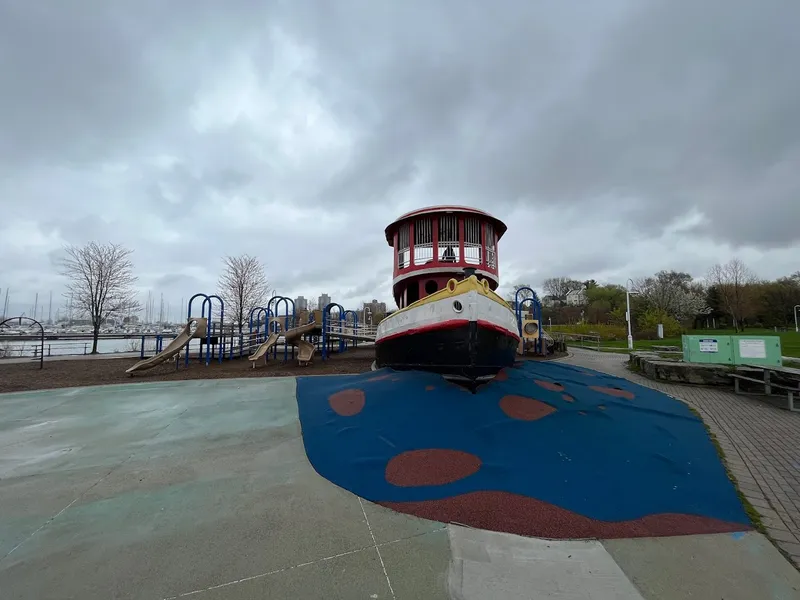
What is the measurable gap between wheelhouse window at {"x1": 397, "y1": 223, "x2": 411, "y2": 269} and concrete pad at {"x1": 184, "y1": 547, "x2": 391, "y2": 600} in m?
9.02

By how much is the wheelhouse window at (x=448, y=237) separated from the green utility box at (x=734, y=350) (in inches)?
363

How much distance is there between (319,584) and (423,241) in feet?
31.1

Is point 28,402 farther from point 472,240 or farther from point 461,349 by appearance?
point 472,240

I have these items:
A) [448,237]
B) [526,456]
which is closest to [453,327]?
[526,456]

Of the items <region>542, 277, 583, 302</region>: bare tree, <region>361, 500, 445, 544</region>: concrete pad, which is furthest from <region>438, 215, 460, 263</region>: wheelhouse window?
<region>542, 277, 583, 302</region>: bare tree

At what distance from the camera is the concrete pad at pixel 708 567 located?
250 centimetres

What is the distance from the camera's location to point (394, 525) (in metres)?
3.32

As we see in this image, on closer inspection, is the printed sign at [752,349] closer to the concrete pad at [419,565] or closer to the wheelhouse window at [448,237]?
the wheelhouse window at [448,237]

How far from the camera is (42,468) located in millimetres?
4641

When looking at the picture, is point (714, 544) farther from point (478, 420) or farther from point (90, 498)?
point (90, 498)

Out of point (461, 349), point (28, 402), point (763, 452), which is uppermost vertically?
point (461, 349)

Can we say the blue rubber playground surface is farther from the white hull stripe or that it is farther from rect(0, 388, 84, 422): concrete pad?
rect(0, 388, 84, 422): concrete pad

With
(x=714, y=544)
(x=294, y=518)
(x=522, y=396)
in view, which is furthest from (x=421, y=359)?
(x=714, y=544)

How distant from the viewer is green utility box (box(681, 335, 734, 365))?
11.3 m
